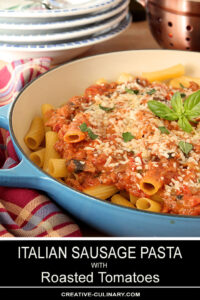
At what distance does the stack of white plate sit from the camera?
2.22m

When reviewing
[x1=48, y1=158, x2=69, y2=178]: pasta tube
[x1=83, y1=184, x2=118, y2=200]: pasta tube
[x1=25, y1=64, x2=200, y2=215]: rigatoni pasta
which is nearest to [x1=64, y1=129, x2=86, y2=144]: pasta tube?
[x1=25, y1=64, x2=200, y2=215]: rigatoni pasta

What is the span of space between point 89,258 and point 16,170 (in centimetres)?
38

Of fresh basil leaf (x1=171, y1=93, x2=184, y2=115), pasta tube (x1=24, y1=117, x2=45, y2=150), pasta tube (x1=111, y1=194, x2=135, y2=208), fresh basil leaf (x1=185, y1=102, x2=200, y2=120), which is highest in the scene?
fresh basil leaf (x1=171, y1=93, x2=184, y2=115)

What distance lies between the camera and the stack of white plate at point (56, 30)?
2223 millimetres

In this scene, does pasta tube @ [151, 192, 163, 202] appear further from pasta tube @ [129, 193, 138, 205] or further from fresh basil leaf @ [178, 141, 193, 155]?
fresh basil leaf @ [178, 141, 193, 155]

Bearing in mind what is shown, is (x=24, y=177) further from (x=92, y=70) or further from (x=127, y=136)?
(x=92, y=70)

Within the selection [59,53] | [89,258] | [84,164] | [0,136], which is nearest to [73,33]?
[59,53]

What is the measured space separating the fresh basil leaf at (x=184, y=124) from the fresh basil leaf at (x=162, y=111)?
3cm

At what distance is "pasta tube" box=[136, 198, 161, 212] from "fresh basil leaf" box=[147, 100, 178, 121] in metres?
0.40

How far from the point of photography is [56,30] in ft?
7.61

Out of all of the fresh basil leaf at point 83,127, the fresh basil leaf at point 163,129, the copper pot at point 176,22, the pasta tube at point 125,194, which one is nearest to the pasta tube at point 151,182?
the pasta tube at point 125,194

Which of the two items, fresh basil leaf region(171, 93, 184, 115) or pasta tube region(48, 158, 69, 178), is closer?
pasta tube region(48, 158, 69, 178)

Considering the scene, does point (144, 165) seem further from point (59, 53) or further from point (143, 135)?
point (59, 53)

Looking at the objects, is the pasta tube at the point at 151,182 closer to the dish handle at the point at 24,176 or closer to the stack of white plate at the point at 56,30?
the dish handle at the point at 24,176
